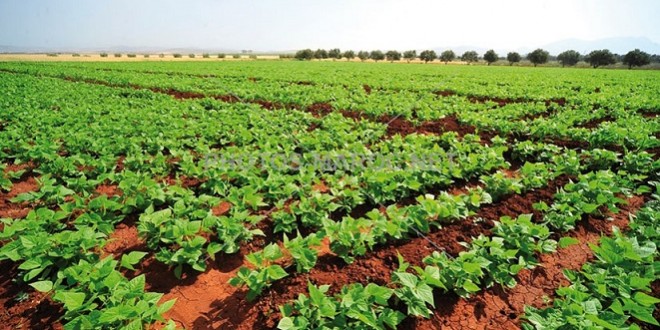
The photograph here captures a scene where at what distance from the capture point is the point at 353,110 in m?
13.4

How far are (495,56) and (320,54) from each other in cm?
5816

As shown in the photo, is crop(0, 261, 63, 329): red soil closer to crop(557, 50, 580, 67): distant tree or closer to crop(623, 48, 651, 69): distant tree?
crop(623, 48, 651, 69): distant tree

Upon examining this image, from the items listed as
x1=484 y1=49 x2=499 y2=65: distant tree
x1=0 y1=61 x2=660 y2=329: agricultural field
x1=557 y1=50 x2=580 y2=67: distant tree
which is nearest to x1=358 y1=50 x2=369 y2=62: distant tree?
x1=484 y1=49 x2=499 y2=65: distant tree

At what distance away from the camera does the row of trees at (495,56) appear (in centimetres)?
8538

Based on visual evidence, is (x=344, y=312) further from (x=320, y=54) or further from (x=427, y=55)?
(x=320, y=54)

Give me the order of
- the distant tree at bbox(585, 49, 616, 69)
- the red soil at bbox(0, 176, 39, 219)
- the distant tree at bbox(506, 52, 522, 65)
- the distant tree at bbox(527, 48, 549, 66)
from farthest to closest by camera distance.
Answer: the distant tree at bbox(506, 52, 522, 65)
the distant tree at bbox(527, 48, 549, 66)
the distant tree at bbox(585, 49, 616, 69)
the red soil at bbox(0, 176, 39, 219)

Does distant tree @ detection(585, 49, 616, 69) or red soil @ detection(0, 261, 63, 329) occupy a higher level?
distant tree @ detection(585, 49, 616, 69)

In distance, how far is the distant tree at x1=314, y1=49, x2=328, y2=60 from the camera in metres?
117

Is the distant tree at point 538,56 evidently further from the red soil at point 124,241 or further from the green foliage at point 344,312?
the red soil at point 124,241

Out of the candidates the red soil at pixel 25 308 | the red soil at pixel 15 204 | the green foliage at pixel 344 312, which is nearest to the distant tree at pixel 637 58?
the green foliage at pixel 344 312

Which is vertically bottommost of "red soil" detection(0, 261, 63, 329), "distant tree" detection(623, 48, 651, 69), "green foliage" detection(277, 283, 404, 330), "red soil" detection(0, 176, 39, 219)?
Result: "red soil" detection(0, 261, 63, 329)

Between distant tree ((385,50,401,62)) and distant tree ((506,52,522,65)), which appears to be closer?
distant tree ((506,52,522,65))

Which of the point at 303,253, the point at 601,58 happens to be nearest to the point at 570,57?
the point at 601,58

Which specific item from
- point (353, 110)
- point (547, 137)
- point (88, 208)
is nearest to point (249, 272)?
point (88, 208)
